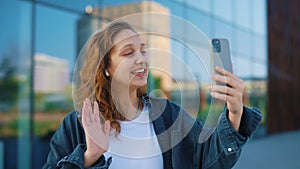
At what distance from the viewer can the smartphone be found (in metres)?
1.31

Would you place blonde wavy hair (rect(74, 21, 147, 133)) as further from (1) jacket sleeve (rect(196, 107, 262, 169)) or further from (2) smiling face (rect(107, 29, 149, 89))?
(1) jacket sleeve (rect(196, 107, 262, 169))

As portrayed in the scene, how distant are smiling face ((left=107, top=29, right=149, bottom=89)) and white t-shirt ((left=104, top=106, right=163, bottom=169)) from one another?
0.20 m

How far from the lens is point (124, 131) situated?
64.1 inches

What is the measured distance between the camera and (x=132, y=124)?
1654 millimetres

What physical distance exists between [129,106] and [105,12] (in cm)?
690

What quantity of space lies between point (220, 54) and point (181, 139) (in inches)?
17.0

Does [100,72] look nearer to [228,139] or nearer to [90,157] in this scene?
[90,157]

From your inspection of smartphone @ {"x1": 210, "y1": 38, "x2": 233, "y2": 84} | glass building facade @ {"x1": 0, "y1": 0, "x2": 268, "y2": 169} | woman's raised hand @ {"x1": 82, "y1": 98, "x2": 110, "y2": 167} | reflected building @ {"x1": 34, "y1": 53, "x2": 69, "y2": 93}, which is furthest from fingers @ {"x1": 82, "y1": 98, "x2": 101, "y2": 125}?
reflected building @ {"x1": 34, "y1": 53, "x2": 69, "y2": 93}

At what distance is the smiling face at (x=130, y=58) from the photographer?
4.86 feet

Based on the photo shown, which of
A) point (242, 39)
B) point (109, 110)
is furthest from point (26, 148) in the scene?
point (242, 39)

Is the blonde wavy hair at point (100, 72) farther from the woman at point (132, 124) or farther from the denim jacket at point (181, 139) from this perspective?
the denim jacket at point (181, 139)

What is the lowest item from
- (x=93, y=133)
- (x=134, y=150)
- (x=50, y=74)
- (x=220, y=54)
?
(x=50, y=74)

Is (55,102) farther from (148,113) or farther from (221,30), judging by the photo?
(221,30)

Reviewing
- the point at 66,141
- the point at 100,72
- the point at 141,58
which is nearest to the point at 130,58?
the point at 141,58
